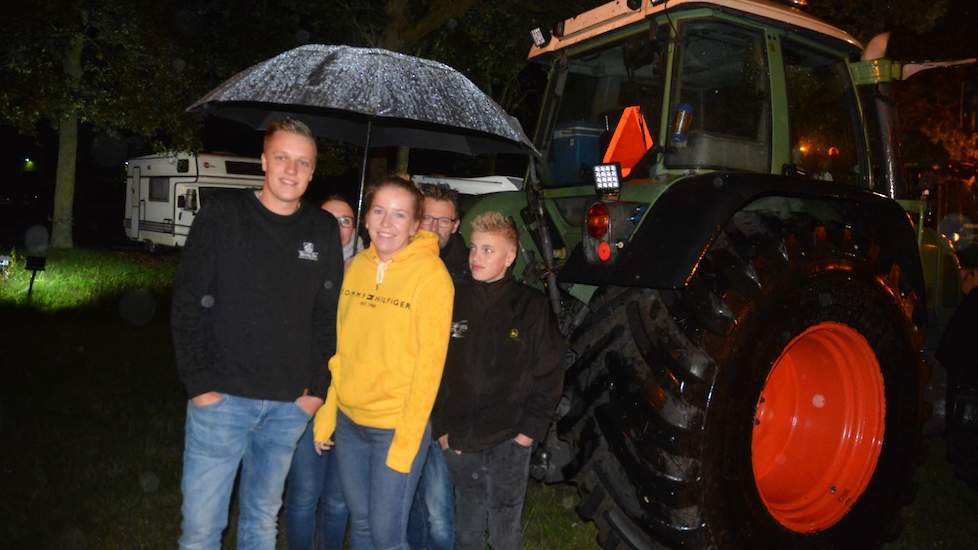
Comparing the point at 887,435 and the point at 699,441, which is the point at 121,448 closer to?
the point at 699,441

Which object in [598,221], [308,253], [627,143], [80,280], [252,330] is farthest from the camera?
[80,280]

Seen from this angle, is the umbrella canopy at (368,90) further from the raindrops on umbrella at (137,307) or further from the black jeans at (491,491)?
the raindrops on umbrella at (137,307)

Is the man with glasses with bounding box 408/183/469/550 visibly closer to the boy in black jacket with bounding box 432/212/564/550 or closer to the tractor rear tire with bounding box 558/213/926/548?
the boy in black jacket with bounding box 432/212/564/550

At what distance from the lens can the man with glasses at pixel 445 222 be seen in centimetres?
352

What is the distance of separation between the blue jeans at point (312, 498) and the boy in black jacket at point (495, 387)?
0.54 meters

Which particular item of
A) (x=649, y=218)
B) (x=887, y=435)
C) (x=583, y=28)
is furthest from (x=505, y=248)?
(x=887, y=435)

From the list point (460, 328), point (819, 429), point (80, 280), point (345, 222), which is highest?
point (345, 222)

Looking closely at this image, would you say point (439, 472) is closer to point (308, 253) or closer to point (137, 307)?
point (308, 253)

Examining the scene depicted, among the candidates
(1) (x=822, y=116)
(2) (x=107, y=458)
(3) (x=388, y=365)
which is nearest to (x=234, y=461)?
A: (3) (x=388, y=365)

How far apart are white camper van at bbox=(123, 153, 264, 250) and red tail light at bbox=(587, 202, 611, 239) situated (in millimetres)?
17269

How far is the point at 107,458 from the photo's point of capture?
4.96 m

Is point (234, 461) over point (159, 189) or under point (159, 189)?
under

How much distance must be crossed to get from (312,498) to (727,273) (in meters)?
1.90

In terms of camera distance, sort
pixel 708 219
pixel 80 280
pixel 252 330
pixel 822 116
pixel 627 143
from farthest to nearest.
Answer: pixel 80 280 < pixel 822 116 < pixel 627 143 < pixel 708 219 < pixel 252 330
